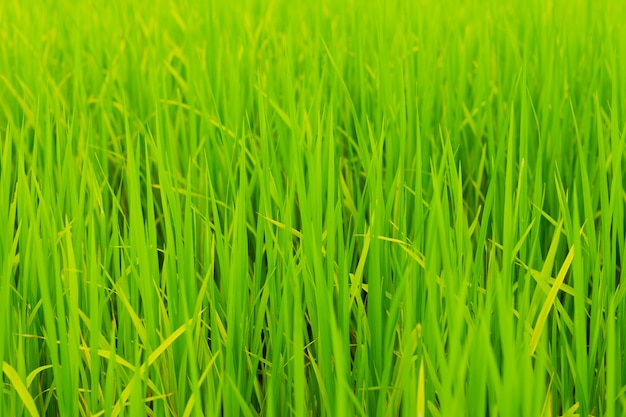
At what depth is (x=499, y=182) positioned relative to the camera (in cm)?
116

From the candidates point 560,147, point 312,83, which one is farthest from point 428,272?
point 312,83

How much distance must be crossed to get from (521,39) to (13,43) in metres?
1.14

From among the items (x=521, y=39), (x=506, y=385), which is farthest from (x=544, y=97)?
(x=506, y=385)

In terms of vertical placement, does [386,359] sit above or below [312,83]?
below

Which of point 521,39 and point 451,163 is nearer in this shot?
point 451,163

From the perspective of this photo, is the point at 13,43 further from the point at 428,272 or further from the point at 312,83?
the point at 428,272

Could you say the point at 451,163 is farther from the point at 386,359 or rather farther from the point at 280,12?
the point at 280,12

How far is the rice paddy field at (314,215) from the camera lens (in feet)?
2.38

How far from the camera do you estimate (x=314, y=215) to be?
0.87 meters

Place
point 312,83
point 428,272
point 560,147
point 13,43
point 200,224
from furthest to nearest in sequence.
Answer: point 13,43 → point 312,83 → point 560,147 → point 200,224 → point 428,272

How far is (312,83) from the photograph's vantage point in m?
1.41

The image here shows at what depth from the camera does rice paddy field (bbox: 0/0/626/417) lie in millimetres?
727

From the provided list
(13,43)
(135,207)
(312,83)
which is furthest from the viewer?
(13,43)

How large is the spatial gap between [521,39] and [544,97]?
52 centimetres
